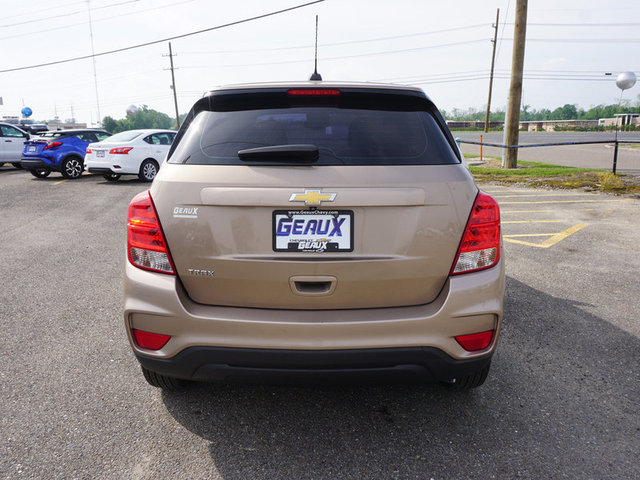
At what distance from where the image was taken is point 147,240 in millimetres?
2336

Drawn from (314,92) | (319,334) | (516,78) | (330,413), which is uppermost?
(516,78)

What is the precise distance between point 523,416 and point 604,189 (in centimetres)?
1064

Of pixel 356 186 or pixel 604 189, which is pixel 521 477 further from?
pixel 604 189

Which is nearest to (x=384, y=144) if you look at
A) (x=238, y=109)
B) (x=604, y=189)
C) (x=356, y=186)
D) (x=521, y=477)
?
(x=356, y=186)

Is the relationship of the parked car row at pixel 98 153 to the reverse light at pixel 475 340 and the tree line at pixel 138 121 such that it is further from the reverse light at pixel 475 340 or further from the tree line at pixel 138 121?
the tree line at pixel 138 121

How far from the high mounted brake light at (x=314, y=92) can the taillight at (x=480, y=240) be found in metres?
0.89

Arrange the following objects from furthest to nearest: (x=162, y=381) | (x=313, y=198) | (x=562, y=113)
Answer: (x=562, y=113) < (x=162, y=381) < (x=313, y=198)

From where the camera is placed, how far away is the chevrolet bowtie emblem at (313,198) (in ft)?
7.02

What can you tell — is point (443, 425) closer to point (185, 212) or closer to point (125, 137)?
point (185, 212)

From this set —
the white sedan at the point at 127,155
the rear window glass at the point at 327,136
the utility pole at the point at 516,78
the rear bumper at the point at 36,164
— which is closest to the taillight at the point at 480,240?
the rear window glass at the point at 327,136

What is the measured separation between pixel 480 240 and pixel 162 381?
73.2 inches

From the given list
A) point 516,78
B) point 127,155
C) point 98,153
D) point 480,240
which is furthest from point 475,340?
point 516,78

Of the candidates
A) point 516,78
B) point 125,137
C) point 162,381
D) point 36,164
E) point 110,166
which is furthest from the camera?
point 516,78

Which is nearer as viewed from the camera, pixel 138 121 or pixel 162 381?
pixel 162 381
